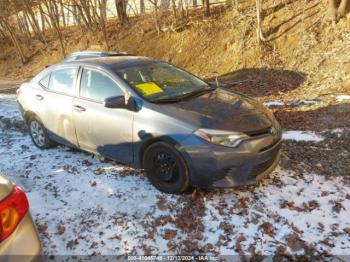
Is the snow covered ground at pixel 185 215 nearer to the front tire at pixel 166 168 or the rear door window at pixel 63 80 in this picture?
the front tire at pixel 166 168

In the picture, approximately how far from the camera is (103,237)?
3.55 meters

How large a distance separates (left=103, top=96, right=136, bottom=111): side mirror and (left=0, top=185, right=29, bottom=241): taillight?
6.23ft

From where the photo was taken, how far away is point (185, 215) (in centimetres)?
376

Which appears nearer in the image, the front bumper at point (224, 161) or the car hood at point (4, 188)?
the car hood at point (4, 188)

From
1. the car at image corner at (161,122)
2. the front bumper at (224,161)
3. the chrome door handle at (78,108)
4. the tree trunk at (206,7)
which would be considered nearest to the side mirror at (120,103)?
the car at image corner at (161,122)

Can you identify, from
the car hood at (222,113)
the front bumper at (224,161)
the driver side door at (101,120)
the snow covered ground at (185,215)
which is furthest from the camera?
the driver side door at (101,120)

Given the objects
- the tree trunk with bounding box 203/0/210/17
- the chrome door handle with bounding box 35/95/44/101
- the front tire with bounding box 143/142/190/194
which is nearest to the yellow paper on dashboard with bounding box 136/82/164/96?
the front tire with bounding box 143/142/190/194

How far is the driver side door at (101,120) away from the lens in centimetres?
435

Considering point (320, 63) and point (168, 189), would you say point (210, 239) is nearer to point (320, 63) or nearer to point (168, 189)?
point (168, 189)

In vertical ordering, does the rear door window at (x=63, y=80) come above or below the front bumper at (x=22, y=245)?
above

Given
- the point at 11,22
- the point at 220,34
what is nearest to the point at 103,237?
the point at 220,34

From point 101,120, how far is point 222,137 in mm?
1704

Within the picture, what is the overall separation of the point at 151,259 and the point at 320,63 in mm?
7902

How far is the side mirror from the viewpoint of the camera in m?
4.19
